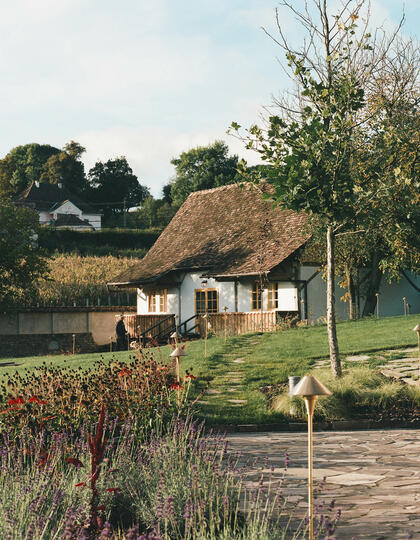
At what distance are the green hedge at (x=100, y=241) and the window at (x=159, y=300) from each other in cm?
1818

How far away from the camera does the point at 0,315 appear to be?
30.8 m

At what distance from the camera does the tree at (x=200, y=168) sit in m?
71.6

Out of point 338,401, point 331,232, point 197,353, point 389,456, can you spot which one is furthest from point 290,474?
point 197,353

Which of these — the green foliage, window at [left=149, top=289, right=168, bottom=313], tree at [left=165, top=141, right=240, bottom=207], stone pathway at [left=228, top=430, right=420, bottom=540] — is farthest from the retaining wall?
tree at [left=165, top=141, right=240, bottom=207]

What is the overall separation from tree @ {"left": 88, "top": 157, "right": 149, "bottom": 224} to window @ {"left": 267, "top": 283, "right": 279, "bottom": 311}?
191ft

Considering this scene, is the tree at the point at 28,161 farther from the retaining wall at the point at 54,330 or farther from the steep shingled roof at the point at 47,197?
the retaining wall at the point at 54,330

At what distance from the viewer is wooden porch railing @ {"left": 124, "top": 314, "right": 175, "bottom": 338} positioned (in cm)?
2970

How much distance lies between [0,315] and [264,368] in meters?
19.1

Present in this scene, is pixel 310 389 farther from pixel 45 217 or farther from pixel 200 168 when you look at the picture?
pixel 45 217

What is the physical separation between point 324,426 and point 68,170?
3043 inches

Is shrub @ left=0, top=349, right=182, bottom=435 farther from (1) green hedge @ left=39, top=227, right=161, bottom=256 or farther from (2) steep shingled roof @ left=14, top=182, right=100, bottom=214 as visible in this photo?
(2) steep shingled roof @ left=14, top=182, right=100, bottom=214

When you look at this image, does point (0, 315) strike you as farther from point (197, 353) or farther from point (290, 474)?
point (290, 474)

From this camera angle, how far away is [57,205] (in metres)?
78.8

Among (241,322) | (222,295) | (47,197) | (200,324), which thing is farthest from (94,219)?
(241,322)
